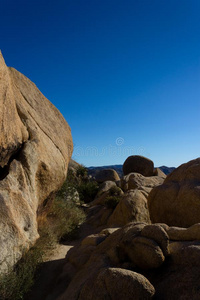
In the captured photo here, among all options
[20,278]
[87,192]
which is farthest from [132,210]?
[87,192]

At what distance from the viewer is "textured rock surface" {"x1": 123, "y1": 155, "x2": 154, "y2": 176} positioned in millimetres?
26281

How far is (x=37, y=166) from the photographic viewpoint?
24.4 feet

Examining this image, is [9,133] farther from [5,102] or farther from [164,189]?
[164,189]

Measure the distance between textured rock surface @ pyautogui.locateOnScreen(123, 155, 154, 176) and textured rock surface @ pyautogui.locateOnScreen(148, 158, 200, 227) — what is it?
16.9 meters

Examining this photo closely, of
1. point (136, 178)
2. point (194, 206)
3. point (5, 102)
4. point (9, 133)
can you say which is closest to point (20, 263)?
point (9, 133)

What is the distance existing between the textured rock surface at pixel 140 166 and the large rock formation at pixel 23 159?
17265 millimetres

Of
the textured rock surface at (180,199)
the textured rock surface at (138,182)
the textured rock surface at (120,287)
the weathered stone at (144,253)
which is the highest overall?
the textured rock surface at (138,182)

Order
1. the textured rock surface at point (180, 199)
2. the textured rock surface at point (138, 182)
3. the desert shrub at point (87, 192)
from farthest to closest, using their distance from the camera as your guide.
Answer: the desert shrub at point (87, 192)
the textured rock surface at point (138, 182)
the textured rock surface at point (180, 199)

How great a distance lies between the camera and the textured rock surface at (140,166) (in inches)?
1035

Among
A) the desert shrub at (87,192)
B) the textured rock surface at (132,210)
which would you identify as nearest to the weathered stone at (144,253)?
the textured rock surface at (132,210)

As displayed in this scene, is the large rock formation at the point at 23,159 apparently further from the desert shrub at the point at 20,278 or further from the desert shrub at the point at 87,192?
the desert shrub at the point at 87,192

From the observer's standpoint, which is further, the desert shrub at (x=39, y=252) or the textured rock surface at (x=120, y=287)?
the desert shrub at (x=39, y=252)

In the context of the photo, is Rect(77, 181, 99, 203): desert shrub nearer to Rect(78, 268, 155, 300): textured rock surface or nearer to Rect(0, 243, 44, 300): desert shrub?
Rect(0, 243, 44, 300): desert shrub

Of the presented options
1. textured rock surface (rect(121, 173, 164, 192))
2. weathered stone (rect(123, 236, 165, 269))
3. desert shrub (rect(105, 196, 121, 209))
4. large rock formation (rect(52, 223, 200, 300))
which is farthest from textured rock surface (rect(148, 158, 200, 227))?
textured rock surface (rect(121, 173, 164, 192))
